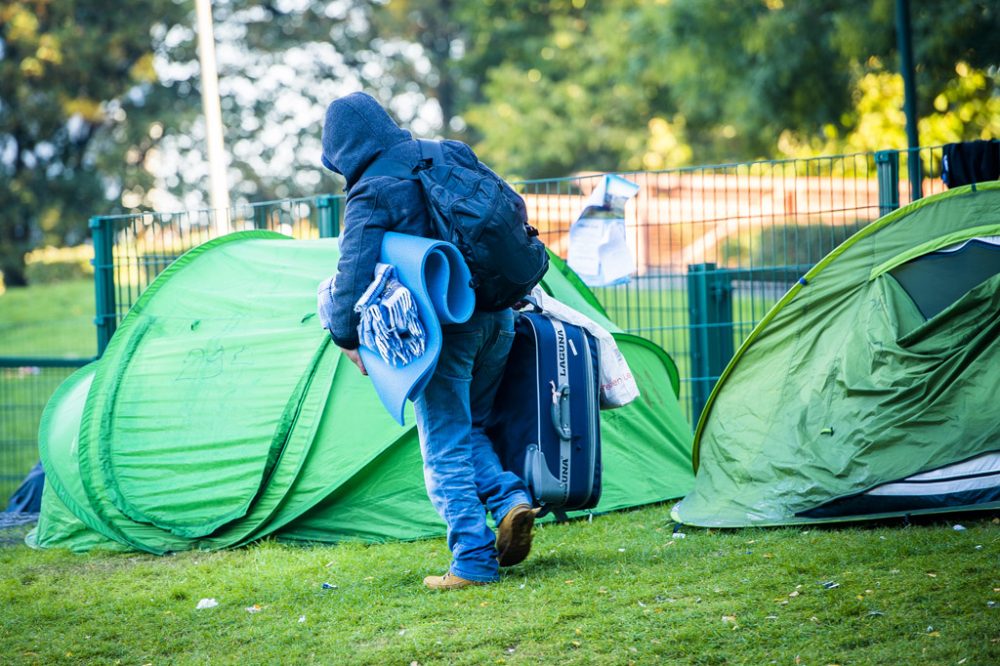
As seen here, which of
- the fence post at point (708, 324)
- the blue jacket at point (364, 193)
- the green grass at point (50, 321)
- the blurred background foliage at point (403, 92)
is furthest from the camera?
the blurred background foliage at point (403, 92)

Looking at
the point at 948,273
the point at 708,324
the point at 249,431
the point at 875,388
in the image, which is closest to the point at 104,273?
the point at 249,431

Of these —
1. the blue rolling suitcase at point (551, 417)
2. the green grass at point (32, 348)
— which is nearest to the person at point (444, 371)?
the blue rolling suitcase at point (551, 417)

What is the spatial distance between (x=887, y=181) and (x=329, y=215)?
322 cm

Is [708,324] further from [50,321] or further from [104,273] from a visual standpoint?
[50,321]

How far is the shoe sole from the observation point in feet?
12.2

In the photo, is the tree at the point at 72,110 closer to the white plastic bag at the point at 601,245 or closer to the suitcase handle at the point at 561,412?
the white plastic bag at the point at 601,245

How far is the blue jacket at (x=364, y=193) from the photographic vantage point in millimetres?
3561

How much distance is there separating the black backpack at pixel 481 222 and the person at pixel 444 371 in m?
0.04

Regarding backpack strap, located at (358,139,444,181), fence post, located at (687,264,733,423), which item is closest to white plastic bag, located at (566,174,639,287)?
fence post, located at (687,264,733,423)

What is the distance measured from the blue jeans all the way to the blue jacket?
0.33 m

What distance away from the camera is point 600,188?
5930 millimetres

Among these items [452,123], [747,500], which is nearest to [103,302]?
[747,500]

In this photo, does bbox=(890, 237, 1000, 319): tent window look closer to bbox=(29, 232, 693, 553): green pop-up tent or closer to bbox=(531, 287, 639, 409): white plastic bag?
bbox=(531, 287, 639, 409): white plastic bag

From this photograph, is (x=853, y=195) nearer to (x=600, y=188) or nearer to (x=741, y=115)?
(x=600, y=188)
